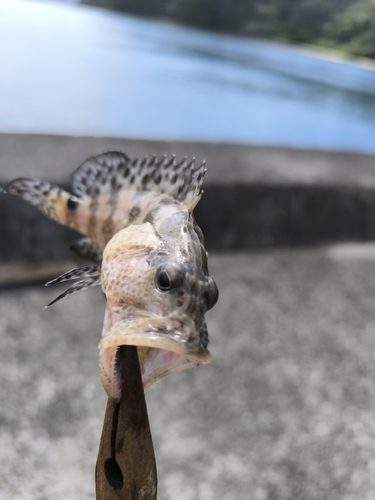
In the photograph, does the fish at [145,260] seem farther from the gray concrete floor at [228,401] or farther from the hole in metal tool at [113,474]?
the gray concrete floor at [228,401]

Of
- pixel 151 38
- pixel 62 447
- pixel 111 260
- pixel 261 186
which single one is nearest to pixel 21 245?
pixel 62 447

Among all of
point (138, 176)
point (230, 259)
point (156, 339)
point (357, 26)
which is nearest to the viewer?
point (156, 339)

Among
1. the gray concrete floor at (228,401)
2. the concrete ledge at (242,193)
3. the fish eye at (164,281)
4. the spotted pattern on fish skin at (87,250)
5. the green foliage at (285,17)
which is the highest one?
the green foliage at (285,17)

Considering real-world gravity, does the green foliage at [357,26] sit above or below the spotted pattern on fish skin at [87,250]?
above

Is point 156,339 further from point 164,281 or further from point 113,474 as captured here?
point 113,474

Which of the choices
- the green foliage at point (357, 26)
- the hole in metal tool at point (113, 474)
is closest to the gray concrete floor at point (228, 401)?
the hole in metal tool at point (113, 474)

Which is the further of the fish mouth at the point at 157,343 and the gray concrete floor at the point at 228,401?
the gray concrete floor at the point at 228,401

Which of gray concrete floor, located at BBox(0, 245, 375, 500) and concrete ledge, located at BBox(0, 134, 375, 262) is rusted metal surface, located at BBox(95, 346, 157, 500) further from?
concrete ledge, located at BBox(0, 134, 375, 262)

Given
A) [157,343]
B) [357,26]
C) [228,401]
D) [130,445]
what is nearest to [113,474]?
[130,445]
